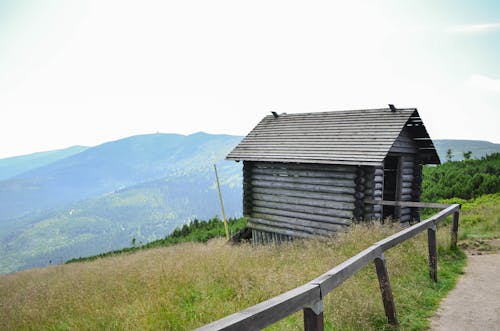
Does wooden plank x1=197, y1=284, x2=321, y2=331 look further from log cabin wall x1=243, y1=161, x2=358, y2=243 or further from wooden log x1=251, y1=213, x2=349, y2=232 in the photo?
wooden log x1=251, y1=213, x2=349, y2=232

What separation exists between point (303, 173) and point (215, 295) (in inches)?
323

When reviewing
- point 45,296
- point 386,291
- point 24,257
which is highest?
point 386,291

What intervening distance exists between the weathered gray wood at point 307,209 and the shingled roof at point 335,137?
178 cm

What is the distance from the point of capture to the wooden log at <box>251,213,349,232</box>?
12.3 metres

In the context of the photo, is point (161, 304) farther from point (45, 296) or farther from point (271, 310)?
point (45, 296)

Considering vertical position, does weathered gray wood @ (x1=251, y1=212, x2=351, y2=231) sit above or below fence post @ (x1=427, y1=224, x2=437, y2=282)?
below

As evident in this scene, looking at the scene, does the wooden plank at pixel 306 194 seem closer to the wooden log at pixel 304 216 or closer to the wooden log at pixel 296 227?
the wooden log at pixel 304 216

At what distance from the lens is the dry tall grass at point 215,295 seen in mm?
4570

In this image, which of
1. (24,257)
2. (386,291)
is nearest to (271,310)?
(386,291)

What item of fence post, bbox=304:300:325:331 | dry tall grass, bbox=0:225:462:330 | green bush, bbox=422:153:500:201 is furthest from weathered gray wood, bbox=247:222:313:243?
green bush, bbox=422:153:500:201

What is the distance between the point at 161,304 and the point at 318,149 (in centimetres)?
902

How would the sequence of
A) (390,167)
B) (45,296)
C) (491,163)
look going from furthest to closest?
(491,163) < (390,167) < (45,296)

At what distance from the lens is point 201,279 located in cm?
640

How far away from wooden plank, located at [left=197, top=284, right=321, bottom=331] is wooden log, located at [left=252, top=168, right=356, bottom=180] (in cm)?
946
